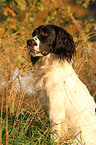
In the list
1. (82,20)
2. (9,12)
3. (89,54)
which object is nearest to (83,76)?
(89,54)

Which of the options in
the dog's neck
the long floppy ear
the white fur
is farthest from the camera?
the long floppy ear

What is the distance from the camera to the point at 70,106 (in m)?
2.15

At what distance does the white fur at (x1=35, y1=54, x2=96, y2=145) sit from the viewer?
2096 millimetres

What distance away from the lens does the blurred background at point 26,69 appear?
218 cm

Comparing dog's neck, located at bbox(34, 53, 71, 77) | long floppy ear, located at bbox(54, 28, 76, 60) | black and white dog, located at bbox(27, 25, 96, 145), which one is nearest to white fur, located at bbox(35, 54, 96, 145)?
black and white dog, located at bbox(27, 25, 96, 145)

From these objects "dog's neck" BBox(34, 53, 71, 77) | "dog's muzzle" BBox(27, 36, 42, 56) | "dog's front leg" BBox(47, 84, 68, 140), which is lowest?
"dog's front leg" BBox(47, 84, 68, 140)

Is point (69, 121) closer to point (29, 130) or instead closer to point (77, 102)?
point (77, 102)

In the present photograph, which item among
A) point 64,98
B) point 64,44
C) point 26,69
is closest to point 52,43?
point 64,44

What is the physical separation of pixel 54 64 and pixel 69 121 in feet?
1.96

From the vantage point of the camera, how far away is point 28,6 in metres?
4.76

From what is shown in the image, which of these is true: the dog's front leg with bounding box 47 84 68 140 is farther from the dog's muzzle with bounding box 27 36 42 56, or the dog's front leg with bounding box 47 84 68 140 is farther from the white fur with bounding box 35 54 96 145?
the dog's muzzle with bounding box 27 36 42 56

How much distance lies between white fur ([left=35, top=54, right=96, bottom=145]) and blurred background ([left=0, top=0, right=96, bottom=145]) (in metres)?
0.15

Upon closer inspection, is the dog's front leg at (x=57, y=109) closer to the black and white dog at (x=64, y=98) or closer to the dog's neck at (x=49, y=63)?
the black and white dog at (x=64, y=98)

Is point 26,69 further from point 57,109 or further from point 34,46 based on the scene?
point 57,109
